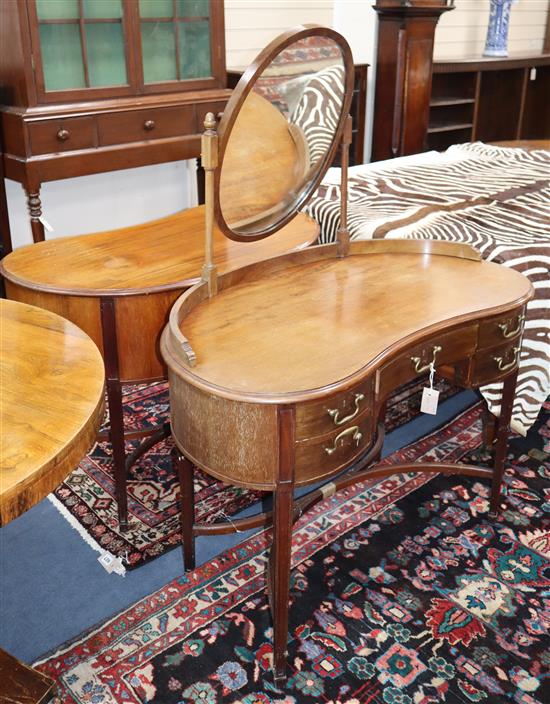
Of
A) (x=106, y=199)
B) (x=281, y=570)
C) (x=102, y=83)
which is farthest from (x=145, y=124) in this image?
(x=281, y=570)

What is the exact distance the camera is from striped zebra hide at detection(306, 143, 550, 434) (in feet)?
8.18

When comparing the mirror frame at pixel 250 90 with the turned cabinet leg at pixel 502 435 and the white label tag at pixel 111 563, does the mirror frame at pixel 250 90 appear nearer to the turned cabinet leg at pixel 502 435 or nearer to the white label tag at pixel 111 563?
the turned cabinet leg at pixel 502 435

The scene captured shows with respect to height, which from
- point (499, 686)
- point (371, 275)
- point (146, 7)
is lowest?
point (499, 686)

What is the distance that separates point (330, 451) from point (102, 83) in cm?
276

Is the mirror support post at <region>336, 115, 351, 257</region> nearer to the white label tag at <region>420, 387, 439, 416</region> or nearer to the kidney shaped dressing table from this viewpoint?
the kidney shaped dressing table

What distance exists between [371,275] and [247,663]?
110cm

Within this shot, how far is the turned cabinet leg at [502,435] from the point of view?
2.14 metres

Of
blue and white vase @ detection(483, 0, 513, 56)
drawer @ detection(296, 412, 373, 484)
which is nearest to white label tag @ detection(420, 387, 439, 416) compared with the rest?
drawer @ detection(296, 412, 373, 484)

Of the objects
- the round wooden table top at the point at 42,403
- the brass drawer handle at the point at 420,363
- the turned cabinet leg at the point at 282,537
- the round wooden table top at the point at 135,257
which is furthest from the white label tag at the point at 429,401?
the round wooden table top at the point at 42,403

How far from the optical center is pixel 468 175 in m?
3.52

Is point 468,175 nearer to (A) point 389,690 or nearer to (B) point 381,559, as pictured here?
(B) point 381,559

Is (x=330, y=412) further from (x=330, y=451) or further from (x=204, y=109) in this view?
(x=204, y=109)

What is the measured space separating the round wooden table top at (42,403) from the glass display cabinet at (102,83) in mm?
2090

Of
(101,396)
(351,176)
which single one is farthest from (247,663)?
(351,176)
